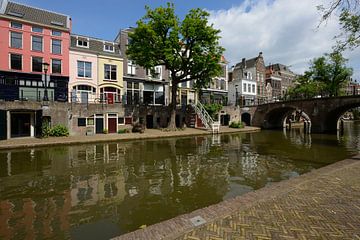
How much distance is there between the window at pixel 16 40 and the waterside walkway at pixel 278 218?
28.9 meters

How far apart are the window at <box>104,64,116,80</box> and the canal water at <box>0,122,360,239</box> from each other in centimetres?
1614

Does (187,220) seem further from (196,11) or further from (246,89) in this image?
(246,89)

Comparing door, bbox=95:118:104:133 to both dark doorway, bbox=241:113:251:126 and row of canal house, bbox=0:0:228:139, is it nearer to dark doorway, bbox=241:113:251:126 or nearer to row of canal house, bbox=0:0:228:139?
row of canal house, bbox=0:0:228:139

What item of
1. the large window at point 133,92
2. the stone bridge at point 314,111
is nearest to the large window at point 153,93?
the large window at point 133,92

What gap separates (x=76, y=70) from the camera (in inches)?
1082

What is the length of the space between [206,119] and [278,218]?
83.8ft

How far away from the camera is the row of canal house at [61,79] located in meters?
21.7

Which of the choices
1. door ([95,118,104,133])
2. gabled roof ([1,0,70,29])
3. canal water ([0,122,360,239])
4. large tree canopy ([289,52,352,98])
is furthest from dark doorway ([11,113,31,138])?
large tree canopy ([289,52,352,98])

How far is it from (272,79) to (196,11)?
125 feet

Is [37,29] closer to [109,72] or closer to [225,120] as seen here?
[109,72]

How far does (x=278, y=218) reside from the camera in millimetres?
4773

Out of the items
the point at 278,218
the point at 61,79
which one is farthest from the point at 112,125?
the point at 278,218

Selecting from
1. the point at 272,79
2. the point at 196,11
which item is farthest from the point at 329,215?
the point at 272,79

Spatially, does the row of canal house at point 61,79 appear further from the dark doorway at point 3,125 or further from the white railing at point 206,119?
the white railing at point 206,119
